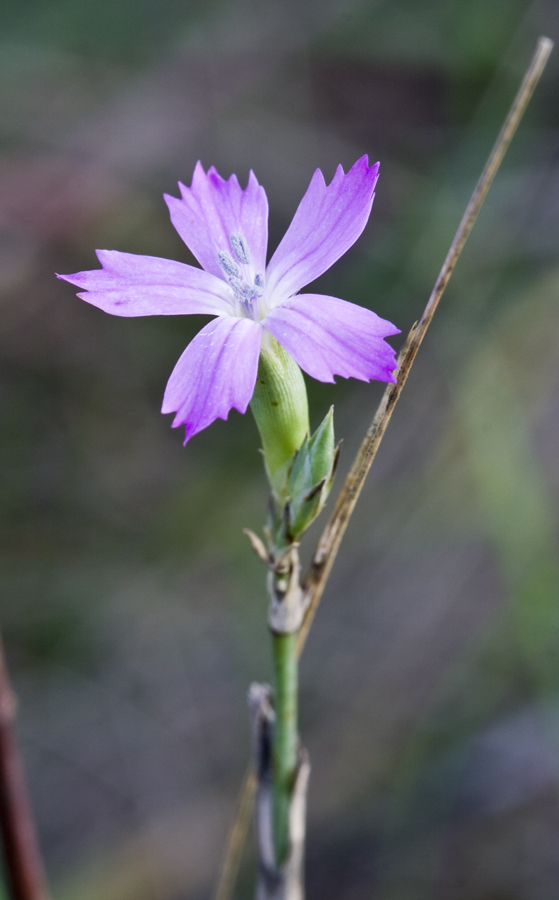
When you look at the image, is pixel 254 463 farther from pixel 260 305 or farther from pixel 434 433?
pixel 260 305

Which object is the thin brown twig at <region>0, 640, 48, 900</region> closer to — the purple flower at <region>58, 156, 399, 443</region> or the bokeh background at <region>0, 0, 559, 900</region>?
the purple flower at <region>58, 156, 399, 443</region>

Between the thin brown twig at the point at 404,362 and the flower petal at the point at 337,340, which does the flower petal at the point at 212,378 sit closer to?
the flower petal at the point at 337,340

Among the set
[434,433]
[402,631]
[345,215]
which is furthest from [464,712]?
[345,215]

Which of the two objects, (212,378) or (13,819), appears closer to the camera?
(212,378)

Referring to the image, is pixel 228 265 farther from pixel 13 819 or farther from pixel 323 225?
pixel 13 819

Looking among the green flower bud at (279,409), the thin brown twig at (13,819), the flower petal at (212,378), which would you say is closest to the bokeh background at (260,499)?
the thin brown twig at (13,819)

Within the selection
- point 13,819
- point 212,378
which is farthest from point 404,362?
point 13,819
